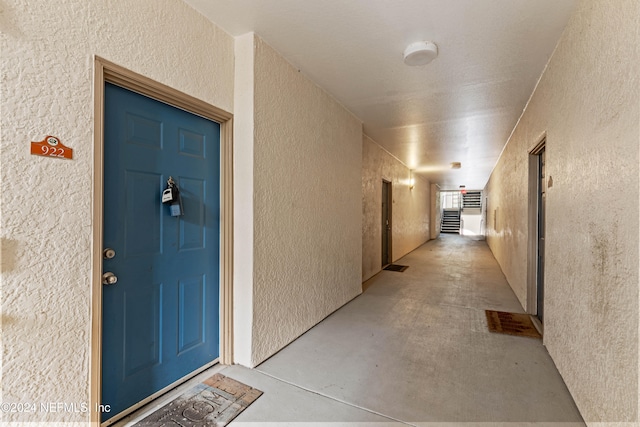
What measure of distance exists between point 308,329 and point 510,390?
1.69m

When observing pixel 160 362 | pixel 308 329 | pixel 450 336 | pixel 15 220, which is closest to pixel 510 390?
pixel 450 336

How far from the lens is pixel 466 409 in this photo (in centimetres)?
168

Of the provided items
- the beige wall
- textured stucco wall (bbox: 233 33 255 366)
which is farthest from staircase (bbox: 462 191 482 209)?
textured stucco wall (bbox: 233 33 255 366)

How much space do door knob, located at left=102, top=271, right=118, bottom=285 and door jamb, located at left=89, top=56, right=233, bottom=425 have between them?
0.07 meters

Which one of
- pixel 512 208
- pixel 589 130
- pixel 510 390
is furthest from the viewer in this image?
pixel 512 208

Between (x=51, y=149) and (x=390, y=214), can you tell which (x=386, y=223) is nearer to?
(x=390, y=214)

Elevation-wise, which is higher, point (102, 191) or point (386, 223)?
point (102, 191)

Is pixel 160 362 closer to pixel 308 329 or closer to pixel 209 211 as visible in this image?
pixel 209 211

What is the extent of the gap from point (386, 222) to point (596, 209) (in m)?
4.64

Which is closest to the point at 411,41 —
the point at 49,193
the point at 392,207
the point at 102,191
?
the point at 102,191

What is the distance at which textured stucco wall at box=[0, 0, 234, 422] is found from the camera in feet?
3.72

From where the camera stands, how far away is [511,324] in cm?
295

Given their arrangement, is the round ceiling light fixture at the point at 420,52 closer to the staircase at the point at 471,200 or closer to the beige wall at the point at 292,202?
the beige wall at the point at 292,202

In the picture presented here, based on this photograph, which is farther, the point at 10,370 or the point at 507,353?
the point at 507,353
